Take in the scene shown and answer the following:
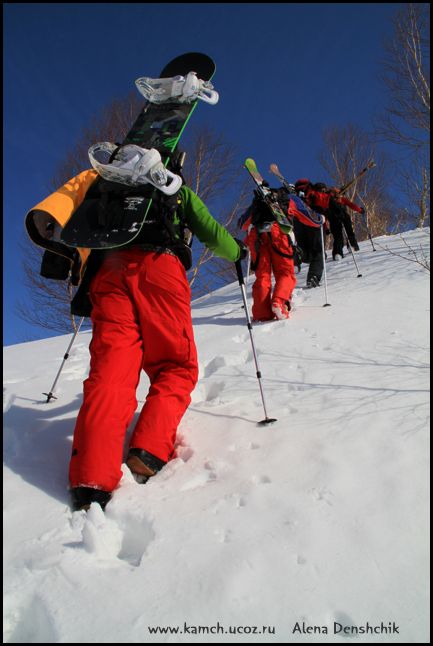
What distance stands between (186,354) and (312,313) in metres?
2.70

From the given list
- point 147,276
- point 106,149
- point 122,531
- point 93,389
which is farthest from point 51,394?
point 106,149

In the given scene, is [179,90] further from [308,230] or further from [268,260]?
[308,230]

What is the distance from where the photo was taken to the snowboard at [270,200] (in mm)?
4473

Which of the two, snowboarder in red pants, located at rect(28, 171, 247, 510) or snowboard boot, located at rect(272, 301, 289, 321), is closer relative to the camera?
snowboarder in red pants, located at rect(28, 171, 247, 510)

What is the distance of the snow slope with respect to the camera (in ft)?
3.06

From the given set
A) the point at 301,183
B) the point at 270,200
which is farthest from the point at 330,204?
the point at 270,200

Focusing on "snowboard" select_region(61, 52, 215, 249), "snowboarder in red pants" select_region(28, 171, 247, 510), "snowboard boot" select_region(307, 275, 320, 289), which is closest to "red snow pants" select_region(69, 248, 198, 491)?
"snowboarder in red pants" select_region(28, 171, 247, 510)

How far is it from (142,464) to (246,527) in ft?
1.83

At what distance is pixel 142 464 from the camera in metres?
1.57

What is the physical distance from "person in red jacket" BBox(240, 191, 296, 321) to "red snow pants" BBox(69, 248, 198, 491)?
8.18 ft

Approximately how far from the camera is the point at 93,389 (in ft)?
5.31

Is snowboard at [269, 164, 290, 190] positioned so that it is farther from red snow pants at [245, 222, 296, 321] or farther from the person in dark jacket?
red snow pants at [245, 222, 296, 321]

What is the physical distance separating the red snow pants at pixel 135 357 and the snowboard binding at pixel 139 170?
379 mm

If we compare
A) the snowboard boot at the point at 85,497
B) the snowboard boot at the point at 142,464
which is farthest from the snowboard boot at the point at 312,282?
the snowboard boot at the point at 85,497
